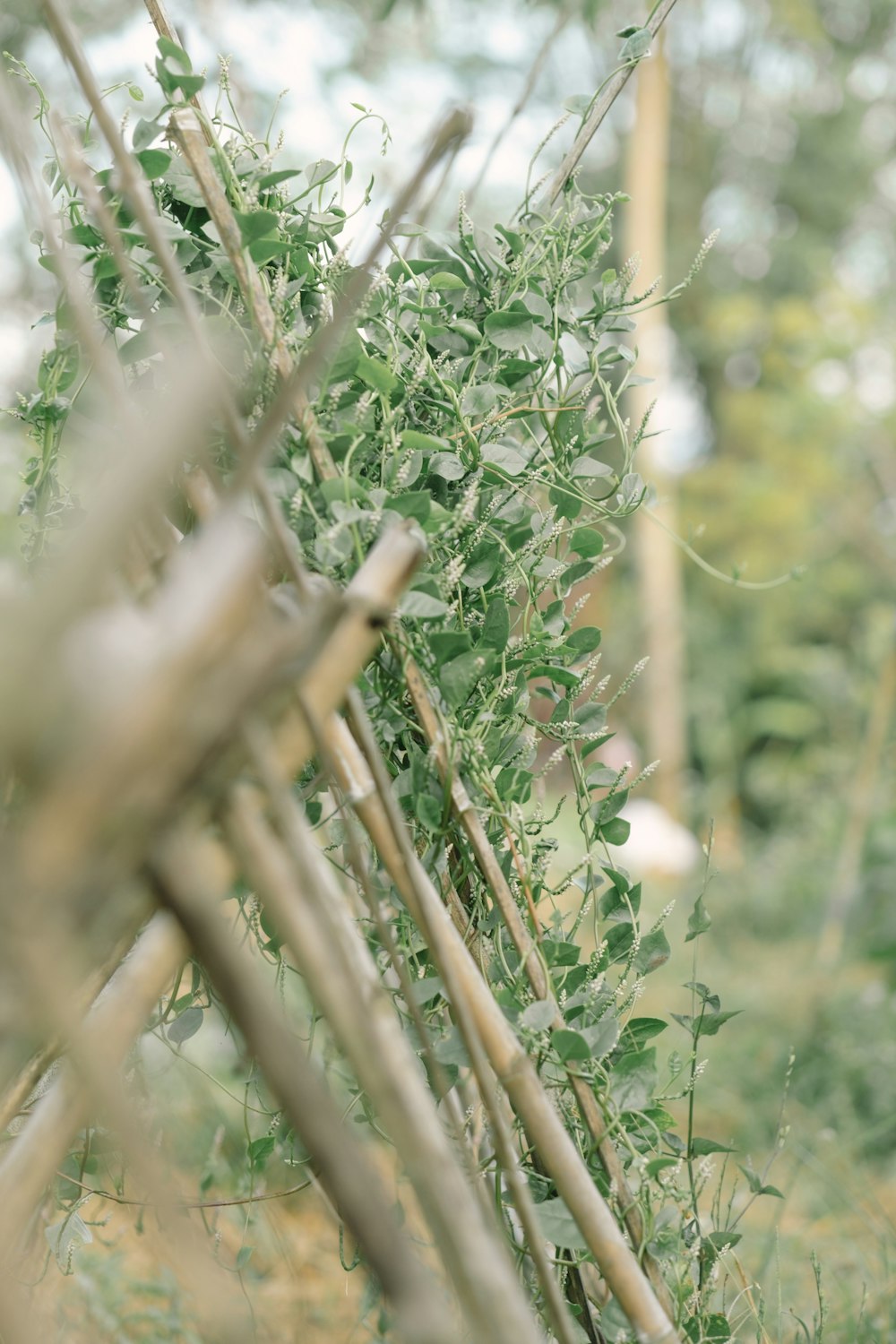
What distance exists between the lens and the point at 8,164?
21.3 inches

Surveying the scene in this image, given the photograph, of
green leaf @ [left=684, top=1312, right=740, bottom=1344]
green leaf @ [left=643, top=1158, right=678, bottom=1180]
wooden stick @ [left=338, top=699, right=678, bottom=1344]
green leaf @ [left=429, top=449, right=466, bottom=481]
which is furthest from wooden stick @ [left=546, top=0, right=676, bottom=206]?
green leaf @ [left=684, top=1312, right=740, bottom=1344]

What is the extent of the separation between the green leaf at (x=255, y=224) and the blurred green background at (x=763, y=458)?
0.21 m

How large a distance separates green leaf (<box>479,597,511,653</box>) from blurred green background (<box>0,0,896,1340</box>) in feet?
0.89

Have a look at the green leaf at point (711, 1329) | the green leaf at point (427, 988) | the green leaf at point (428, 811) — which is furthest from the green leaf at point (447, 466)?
the green leaf at point (711, 1329)

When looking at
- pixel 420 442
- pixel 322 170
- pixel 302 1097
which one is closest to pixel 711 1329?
pixel 302 1097

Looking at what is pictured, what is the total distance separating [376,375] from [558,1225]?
21.9 inches

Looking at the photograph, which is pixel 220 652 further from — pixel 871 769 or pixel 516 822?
pixel 871 769

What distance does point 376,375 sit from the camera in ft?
2.24

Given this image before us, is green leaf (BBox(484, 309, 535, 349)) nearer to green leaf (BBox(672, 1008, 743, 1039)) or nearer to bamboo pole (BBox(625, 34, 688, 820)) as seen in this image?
green leaf (BBox(672, 1008, 743, 1039))

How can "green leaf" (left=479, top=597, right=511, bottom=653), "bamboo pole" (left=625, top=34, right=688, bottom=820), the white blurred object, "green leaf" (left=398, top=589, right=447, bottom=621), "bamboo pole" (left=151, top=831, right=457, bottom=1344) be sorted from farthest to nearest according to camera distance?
1. "bamboo pole" (left=625, top=34, right=688, bottom=820)
2. the white blurred object
3. "green leaf" (left=479, top=597, right=511, bottom=653)
4. "green leaf" (left=398, top=589, right=447, bottom=621)
5. "bamboo pole" (left=151, top=831, right=457, bottom=1344)

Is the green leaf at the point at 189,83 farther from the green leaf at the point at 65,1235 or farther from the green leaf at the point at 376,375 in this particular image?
the green leaf at the point at 65,1235

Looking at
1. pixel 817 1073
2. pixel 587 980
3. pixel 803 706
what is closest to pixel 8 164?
pixel 587 980

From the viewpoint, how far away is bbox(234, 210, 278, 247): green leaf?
0.66 metres

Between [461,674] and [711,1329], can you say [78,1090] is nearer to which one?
[461,674]
